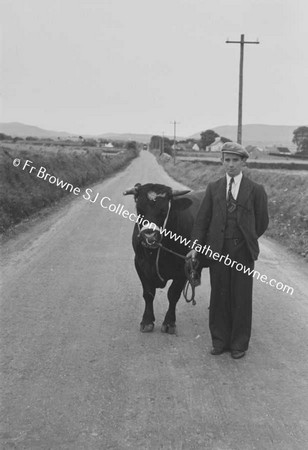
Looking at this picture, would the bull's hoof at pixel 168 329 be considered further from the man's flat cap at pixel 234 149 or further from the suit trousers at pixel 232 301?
the man's flat cap at pixel 234 149

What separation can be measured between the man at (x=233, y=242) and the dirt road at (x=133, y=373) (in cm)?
27

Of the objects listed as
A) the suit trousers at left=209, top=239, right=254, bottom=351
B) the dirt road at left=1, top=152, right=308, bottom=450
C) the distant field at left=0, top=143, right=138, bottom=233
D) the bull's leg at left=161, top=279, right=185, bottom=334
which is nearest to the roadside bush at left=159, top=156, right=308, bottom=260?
the dirt road at left=1, top=152, right=308, bottom=450

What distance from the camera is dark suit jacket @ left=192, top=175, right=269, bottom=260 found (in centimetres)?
423

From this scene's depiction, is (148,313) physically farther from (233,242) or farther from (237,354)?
(233,242)

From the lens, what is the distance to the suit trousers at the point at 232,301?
4301 mm

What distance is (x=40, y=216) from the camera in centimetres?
1305

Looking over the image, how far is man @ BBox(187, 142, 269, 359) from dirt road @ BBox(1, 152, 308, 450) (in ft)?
0.89

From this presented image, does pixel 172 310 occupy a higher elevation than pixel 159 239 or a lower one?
lower

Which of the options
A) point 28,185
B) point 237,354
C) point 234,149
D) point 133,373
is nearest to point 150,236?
point 234,149

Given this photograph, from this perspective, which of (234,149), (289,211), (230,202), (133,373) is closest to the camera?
(133,373)

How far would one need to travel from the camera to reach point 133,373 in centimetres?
396

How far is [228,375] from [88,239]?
6.34 metres

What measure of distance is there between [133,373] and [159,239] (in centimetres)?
130

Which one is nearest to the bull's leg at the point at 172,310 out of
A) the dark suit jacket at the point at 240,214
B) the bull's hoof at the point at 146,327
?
the bull's hoof at the point at 146,327
